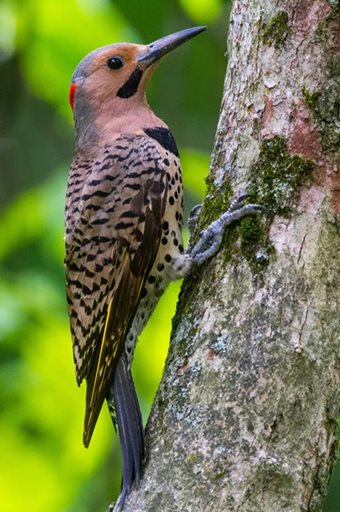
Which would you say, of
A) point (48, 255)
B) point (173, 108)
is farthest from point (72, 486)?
point (173, 108)

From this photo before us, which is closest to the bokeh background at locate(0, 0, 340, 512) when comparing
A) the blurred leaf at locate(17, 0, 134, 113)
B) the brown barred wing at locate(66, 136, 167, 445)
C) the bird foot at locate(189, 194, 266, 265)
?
the blurred leaf at locate(17, 0, 134, 113)

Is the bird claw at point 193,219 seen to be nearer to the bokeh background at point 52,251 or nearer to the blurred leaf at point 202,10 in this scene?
the bokeh background at point 52,251

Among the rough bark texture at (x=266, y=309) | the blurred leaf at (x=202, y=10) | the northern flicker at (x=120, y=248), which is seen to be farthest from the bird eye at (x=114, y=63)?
the rough bark texture at (x=266, y=309)

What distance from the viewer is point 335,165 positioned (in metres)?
3.07

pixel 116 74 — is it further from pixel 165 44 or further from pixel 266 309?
pixel 266 309

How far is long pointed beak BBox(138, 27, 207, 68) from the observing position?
4012 millimetres

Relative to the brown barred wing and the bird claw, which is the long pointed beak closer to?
the brown barred wing

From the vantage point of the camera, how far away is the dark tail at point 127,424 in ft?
9.89

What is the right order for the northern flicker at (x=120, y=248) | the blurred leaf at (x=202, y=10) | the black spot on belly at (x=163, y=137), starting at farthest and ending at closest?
the blurred leaf at (x=202, y=10) → the black spot on belly at (x=163, y=137) → the northern flicker at (x=120, y=248)

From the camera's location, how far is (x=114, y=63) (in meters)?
4.19

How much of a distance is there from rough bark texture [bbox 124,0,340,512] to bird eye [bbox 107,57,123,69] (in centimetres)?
93

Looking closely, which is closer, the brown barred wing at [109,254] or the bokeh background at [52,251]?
the brown barred wing at [109,254]

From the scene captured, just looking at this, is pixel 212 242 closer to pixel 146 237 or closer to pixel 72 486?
pixel 146 237

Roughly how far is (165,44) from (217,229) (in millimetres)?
1171
